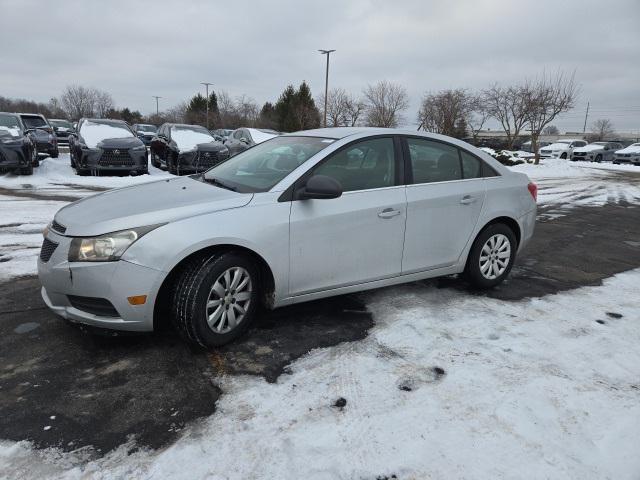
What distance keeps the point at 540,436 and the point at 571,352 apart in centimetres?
119

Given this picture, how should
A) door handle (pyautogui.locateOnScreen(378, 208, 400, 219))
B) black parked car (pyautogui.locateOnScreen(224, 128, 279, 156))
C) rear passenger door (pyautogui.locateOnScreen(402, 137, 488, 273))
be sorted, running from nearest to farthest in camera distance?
door handle (pyautogui.locateOnScreen(378, 208, 400, 219))
rear passenger door (pyautogui.locateOnScreen(402, 137, 488, 273))
black parked car (pyautogui.locateOnScreen(224, 128, 279, 156))

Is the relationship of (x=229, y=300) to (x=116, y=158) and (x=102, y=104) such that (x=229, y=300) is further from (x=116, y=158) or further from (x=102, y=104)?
(x=102, y=104)

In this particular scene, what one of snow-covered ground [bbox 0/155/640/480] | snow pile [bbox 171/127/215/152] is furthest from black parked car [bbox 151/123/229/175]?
snow-covered ground [bbox 0/155/640/480]

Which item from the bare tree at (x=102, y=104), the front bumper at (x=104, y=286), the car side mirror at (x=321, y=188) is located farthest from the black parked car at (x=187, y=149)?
the bare tree at (x=102, y=104)

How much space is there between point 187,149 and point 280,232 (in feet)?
36.5

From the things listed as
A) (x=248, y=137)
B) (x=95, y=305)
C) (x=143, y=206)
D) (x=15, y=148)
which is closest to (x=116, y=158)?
(x=15, y=148)

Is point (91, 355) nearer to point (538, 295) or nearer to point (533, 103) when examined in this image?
point (538, 295)

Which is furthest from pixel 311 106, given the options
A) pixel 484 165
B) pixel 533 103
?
pixel 484 165

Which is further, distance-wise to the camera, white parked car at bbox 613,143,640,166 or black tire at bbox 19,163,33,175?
white parked car at bbox 613,143,640,166

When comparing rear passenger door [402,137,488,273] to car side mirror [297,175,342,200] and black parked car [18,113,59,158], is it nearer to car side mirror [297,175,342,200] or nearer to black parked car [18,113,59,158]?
car side mirror [297,175,342,200]

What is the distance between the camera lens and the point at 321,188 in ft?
10.9

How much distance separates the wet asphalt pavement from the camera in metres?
2.45

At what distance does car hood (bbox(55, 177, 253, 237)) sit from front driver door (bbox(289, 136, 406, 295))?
52 cm

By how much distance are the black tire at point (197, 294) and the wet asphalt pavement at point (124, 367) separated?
0.58 ft
